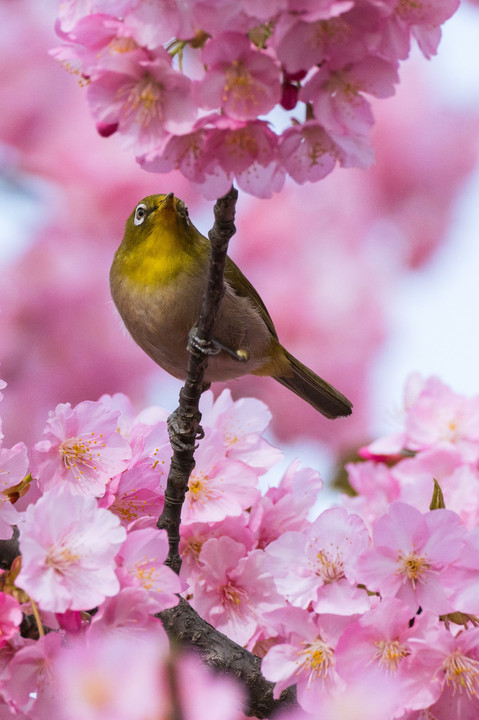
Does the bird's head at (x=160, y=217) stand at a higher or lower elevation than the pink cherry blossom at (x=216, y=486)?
higher

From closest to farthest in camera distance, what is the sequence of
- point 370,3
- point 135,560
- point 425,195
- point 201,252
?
point 370,3
point 135,560
point 201,252
point 425,195

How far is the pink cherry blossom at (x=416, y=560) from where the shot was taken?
1912 millimetres

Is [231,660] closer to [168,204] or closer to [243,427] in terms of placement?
[243,427]

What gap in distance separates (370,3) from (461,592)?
1.18 metres

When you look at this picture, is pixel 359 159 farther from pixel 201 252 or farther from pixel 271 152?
pixel 201 252

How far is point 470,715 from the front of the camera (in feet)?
6.38

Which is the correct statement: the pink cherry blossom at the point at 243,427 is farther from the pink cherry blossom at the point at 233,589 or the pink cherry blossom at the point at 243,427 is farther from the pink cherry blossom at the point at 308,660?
the pink cherry blossom at the point at 308,660

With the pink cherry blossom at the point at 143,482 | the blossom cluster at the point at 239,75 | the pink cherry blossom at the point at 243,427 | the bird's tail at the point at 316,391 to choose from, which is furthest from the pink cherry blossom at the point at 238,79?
the bird's tail at the point at 316,391

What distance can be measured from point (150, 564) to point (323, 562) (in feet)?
1.31

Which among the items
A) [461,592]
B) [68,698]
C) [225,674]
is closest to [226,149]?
[68,698]

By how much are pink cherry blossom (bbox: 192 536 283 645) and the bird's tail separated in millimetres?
1497

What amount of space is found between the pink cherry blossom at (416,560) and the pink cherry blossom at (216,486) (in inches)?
16.6

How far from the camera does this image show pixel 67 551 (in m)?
1.59

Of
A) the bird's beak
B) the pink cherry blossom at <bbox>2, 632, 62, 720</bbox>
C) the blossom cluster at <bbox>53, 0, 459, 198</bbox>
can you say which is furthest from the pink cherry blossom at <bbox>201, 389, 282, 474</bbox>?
the blossom cluster at <bbox>53, 0, 459, 198</bbox>
